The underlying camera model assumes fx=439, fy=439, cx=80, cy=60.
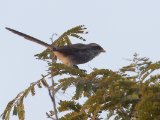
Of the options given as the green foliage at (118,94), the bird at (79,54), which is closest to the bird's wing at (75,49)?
the bird at (79,54)

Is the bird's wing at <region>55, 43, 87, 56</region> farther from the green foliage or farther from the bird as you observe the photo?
the green foliage

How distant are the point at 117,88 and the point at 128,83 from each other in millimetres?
79

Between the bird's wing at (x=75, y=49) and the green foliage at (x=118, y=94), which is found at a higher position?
the bird's wing at (x=75, y=49)

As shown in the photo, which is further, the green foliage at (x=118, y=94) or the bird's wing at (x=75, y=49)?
the bird's wing at (x=75, y=49)

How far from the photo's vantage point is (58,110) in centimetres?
323

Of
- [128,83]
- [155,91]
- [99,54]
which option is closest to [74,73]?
[128,83]

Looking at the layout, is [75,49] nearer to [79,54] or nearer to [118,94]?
[79,54]

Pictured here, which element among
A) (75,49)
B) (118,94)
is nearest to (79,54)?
(75,49)

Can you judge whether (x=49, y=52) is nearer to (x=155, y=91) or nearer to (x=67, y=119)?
(x=67, y=119)

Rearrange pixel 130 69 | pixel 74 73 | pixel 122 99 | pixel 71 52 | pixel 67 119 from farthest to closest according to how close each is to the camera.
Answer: pixel 71 52
pixel 74 73
pixel 130 69
pixel 67 119
pixel 122 99

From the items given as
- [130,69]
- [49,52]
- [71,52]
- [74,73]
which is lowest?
[130,69]

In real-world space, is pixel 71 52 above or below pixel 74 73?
above

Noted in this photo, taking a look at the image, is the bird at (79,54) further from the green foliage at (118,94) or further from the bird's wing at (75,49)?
the green foliage at (118,94)

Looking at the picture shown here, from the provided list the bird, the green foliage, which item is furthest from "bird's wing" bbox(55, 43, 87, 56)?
the green foliage
